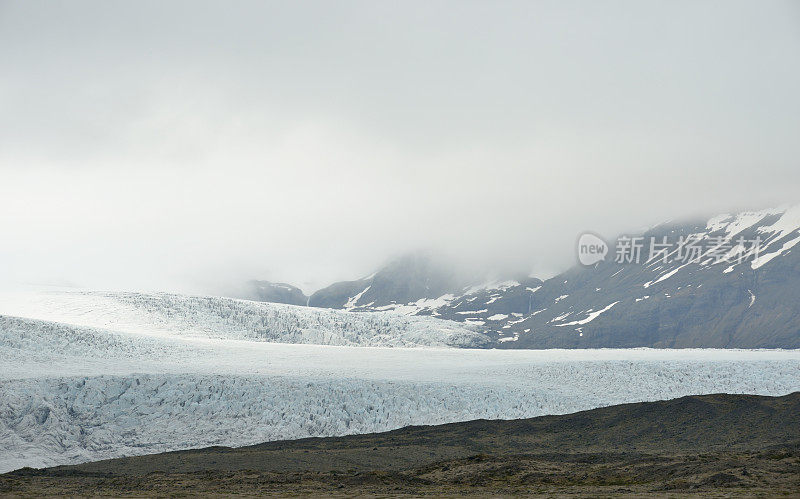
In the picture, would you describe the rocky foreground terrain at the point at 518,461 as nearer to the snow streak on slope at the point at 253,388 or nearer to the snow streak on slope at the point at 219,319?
the snow streak on slope at the point at 253,388

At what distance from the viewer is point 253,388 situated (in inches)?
1422

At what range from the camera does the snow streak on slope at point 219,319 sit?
209ft

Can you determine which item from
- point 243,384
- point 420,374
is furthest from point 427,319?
point 243,384

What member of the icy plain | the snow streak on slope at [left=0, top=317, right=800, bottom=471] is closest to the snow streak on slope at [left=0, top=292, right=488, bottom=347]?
the icy plain

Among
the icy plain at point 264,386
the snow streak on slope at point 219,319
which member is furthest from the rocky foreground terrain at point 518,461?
the snow streak on slope at point 219,319

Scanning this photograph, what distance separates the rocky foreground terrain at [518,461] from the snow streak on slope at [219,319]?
35215mm

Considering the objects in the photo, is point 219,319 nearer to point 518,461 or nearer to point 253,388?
point 253,388

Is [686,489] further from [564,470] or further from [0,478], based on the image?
[0,478]

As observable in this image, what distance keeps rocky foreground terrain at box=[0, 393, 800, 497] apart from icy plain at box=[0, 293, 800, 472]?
2415 millimetres

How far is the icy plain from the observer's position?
3184cm

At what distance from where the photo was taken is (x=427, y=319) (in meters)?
84.2

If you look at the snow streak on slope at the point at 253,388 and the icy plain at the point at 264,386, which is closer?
the snow streak on slope at the point at 253,388

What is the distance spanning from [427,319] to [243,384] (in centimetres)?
4909

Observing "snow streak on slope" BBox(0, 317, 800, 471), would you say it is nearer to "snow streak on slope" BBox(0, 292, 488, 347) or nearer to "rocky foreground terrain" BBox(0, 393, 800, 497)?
"rocky foreground terrain" BBox(0, 393, 800, 497)
